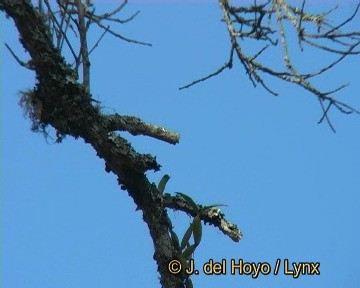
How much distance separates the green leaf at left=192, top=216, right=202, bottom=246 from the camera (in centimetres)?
211

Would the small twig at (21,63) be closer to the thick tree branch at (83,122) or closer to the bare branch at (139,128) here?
the thick tree branch at (83,122)

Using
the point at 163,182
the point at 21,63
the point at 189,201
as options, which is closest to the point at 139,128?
the point at 163,182

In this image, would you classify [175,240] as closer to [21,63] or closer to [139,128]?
[139,128]

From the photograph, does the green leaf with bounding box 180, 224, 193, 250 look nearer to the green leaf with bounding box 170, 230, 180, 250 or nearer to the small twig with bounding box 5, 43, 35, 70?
the green leaf with bounding box 170, 230, 180, 250

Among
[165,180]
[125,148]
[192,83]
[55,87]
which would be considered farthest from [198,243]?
[55,87]

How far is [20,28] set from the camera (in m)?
1.72

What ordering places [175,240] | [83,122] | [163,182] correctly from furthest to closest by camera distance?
[163,182]
[175,240]
[83,122]

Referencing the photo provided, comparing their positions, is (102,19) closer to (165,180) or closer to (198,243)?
(165,180)

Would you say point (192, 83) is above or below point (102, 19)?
below

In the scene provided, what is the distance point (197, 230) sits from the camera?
2129mm

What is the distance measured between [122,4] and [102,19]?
0.11 m

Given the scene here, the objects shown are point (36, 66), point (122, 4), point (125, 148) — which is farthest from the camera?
point (122, 4)

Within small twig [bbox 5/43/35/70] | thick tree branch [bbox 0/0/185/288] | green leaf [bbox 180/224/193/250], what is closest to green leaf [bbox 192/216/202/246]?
green leaf [bbox 180/224/193/250]

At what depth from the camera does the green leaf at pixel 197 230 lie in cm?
211
